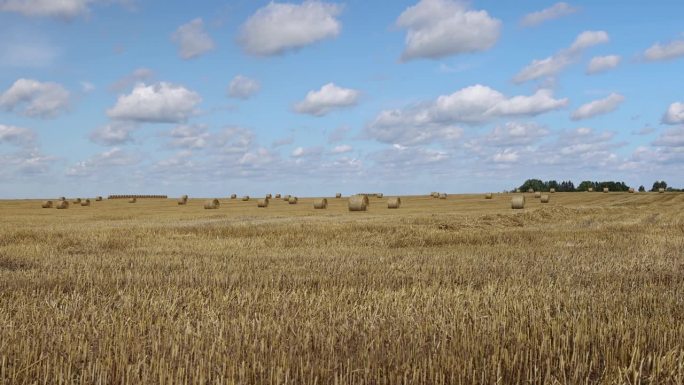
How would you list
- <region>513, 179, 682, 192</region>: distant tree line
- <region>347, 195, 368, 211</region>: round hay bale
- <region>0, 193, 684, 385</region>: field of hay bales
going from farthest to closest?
<region>513, 179, 682, 192</region>: distant tree line < <region>347, 195, 368, 211</region>: round hay bale < <region>0, 193, 684, 385</region>: field of hay bales

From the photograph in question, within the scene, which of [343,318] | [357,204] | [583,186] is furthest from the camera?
[583,186]

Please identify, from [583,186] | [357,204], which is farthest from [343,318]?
[583,186]

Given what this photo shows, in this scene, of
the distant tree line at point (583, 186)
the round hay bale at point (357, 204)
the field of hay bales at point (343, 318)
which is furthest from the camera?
the distant tree line at point (583, 186)

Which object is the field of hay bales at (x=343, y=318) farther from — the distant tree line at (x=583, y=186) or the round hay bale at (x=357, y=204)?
the distant tree line at (x=583, y=186)

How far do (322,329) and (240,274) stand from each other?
4.55 meters

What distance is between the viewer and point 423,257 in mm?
12625

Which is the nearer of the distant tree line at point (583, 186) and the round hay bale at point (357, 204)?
the round hay bale at point (357, 204)

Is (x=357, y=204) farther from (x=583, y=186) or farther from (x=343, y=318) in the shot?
(x=583, y=186)

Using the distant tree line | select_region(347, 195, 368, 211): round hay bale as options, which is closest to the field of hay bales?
select_region(347, 195, 368, 211): round hay bale

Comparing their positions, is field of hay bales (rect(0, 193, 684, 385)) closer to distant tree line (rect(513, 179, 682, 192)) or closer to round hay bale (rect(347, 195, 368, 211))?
round hay bale (rect(347, 195, 368, 211))

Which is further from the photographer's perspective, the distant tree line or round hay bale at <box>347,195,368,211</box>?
the distant tree line

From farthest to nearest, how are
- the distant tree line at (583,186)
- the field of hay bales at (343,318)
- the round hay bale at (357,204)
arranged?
1. the distant tree line at (583,186)
2. the round hay bale at (357,204)
3. the field of hay bales at (343,318)

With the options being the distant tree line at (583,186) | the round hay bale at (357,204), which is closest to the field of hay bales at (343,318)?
the round hay bale at (357,204)

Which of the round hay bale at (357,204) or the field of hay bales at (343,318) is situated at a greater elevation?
the round hay bale at (357,204)
